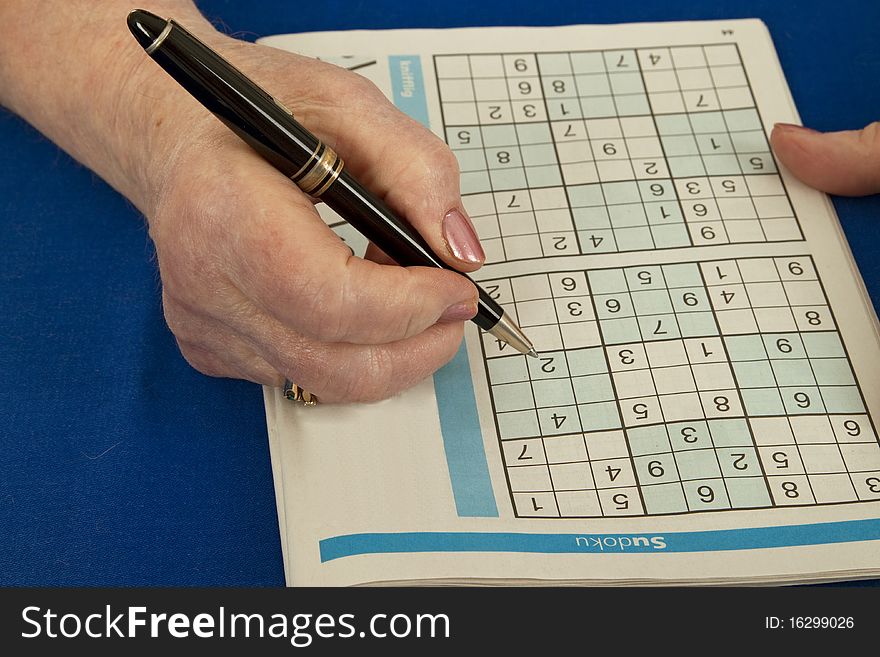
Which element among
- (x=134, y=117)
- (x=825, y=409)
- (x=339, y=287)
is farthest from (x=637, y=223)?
(x=134, y=117)

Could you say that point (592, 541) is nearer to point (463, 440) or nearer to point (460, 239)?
point (463, 440)

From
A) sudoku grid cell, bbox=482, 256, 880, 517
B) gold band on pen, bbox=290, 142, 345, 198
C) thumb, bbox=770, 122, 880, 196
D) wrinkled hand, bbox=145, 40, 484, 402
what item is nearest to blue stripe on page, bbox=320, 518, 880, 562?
sudoku grid cell, bbox=482, 256, 880, 517

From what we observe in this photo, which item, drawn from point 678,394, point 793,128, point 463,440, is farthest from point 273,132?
point 793,128

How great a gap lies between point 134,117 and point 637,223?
19.3 inches

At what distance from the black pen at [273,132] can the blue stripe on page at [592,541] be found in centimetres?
19

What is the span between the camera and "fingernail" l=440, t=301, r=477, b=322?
694 mm

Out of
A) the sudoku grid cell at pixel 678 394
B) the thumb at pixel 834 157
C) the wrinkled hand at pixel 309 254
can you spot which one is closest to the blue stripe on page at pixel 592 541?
the sudoku grid cell at pixel 678 394

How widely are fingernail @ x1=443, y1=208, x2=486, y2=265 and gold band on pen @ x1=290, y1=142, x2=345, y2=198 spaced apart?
0.33 feet

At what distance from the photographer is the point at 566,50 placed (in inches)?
40.3

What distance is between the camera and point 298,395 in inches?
29.7

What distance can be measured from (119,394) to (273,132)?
32cm

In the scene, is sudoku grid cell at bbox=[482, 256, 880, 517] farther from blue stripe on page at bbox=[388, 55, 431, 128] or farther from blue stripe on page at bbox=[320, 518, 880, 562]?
blue stripe on page at bbox=[388, 55, 431, 128]

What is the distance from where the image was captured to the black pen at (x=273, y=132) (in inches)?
23.0

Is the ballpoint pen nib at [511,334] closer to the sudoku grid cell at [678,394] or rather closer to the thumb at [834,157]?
the sudoku grid cell at [678,394]
